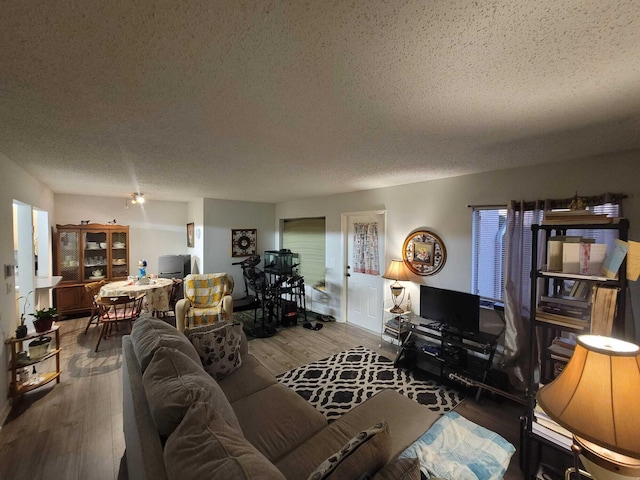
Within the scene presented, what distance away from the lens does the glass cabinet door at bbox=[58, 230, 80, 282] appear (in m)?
4.95

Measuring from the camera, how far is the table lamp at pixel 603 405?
0.83 meters

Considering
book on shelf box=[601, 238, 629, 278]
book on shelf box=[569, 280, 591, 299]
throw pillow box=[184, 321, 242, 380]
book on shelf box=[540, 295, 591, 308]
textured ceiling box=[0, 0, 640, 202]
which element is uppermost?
textured ceiling box=[0, 0, 640, 202]

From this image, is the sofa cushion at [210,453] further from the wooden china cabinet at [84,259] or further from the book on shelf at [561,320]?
the wooden china cabinet at [84,259]

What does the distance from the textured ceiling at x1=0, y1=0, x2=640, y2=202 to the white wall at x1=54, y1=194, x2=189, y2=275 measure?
3.54 m

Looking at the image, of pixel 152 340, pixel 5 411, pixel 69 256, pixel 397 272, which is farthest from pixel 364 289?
pixel 69 256

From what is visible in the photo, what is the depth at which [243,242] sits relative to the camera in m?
6.19

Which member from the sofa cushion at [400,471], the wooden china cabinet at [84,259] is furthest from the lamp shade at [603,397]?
the wooden china cabinet at [84,259]

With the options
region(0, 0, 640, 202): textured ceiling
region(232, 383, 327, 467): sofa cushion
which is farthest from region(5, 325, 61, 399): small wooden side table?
region(232, 383, 327, 467): sofa cushion

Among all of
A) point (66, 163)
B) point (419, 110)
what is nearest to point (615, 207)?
point (419, 110)

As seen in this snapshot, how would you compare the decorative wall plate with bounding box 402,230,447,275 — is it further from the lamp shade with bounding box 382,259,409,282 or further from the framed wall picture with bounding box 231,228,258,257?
the framed wall picture with bounding box 231,228,258,257

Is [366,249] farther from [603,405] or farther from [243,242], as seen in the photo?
[603,405]

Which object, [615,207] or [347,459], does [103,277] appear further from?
[615,207]

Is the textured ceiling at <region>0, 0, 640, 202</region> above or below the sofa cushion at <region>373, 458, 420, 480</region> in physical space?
above

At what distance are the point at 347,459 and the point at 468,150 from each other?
2.37m
